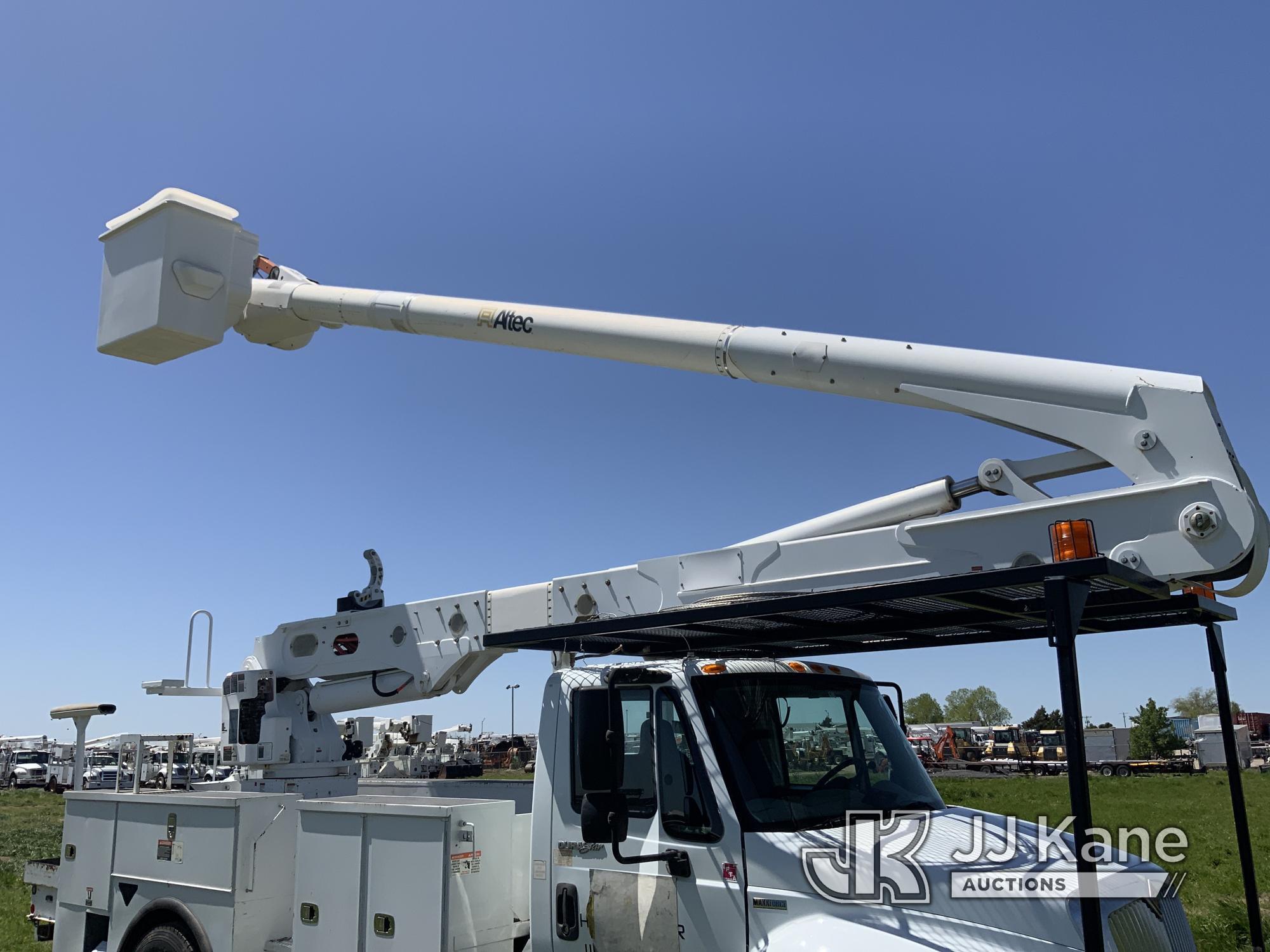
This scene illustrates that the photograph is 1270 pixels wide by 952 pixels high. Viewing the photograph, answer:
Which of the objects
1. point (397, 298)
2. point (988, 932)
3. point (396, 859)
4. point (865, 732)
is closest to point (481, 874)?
point (396, 859)

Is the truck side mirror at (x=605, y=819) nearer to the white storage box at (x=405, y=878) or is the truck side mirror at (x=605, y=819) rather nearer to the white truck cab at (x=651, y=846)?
the white truck cab at (x=651, y=846)

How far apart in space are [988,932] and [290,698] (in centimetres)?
789

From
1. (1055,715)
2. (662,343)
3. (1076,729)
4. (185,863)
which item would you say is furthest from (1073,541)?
(1055,715)

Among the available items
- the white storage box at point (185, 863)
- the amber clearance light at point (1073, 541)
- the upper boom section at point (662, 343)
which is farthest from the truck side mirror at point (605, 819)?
the white storage box at point (185, 863)

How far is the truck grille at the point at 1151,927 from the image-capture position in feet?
13.4

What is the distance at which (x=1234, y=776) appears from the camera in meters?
5.64

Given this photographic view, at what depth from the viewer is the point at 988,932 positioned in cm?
400

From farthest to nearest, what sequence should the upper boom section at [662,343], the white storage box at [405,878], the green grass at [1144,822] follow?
1. the green grass at [1144,822]
2. the white storage box at [405,878]
3. the upper boom section at [662,343]

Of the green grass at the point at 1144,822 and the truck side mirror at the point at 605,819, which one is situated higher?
the truck side mirror at the point at 605,819

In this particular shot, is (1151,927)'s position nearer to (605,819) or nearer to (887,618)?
(887,618)

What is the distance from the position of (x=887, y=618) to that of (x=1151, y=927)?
2.13m

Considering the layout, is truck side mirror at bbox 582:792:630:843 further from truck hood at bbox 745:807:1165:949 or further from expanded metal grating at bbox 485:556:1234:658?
expanded metal grating at bbox 485:556:1234:658

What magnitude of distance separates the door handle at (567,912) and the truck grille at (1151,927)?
2487mm

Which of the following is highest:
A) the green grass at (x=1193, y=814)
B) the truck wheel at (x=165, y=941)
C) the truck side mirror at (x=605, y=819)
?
the truck side mirror at (x=605, y=819)
